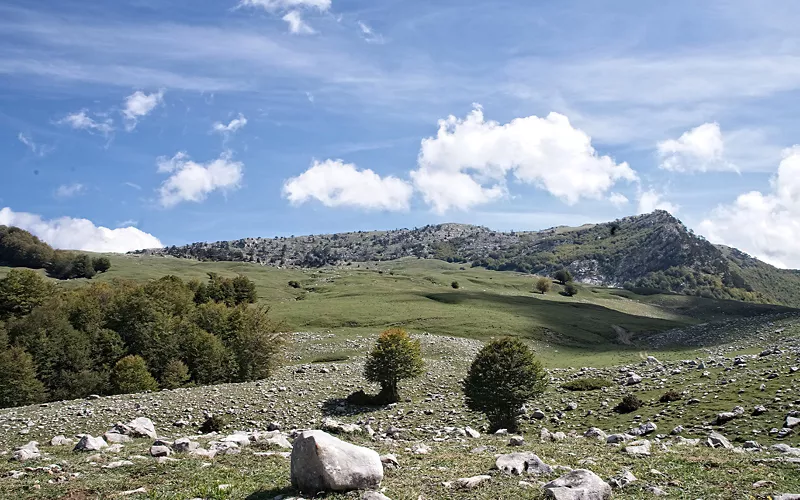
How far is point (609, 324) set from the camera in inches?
3770

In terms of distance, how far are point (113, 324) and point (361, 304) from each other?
47.7 meters

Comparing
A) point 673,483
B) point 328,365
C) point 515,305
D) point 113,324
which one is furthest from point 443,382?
point 515,305

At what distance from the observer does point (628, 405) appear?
33875 mm

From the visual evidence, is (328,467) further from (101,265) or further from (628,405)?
(101,265)

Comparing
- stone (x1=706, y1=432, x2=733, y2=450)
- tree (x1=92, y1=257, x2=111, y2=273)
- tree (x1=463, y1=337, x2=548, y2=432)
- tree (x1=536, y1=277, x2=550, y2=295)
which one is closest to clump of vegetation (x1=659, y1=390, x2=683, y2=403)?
tree (x1=463, y1=337, x2=548, y2=432)

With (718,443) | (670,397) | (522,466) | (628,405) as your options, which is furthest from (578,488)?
(670,397)

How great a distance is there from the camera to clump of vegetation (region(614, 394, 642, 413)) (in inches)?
1325

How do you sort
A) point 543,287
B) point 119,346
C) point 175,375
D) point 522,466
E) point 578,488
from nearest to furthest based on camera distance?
point 578,488, point 522,466, point 175,375, point 119,346, point 543,287

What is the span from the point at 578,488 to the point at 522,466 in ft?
10.1

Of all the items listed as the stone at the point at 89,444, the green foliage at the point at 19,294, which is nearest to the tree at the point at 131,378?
the stone at the point at 89,444

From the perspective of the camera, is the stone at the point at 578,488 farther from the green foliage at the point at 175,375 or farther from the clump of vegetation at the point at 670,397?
the green foliage at the point at 175,375

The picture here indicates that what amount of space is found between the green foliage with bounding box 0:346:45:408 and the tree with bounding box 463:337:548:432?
40.5 meters

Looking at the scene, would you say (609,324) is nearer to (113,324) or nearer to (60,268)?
(113,324)

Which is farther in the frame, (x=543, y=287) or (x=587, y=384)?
(x=543, y=287)
